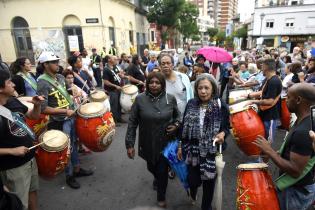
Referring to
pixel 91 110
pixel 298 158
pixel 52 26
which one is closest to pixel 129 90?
pixel 91 110

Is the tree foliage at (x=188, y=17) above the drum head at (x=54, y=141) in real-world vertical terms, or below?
above

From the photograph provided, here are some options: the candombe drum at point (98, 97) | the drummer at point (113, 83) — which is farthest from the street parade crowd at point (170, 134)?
the drummer at point (113, 83)

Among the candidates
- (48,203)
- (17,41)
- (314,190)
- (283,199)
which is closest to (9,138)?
(48,203)

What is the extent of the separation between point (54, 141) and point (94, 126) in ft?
2.32

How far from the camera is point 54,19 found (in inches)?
736

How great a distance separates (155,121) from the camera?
3062 millimetres

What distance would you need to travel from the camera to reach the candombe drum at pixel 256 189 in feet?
7.21

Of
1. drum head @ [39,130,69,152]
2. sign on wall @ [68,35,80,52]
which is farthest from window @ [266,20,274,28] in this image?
drum head @ [39,130,69,152]

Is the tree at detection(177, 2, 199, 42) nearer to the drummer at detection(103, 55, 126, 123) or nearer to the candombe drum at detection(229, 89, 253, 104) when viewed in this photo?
the drummer at detection(103, 55, 126, 123)

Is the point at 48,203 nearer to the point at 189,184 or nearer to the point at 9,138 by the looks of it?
the point at 9,138

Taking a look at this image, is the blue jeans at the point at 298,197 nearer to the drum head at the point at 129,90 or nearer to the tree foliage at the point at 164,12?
the drum head at the point at 129,90

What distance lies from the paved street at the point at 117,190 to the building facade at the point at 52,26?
15.5 metres

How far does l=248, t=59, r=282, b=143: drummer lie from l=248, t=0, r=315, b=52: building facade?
138ft

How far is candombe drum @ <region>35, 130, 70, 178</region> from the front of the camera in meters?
2.97
